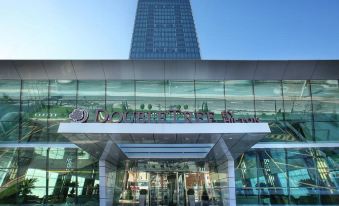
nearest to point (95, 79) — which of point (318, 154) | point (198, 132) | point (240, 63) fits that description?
point (240, 63)

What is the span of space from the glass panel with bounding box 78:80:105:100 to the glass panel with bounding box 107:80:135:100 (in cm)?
49

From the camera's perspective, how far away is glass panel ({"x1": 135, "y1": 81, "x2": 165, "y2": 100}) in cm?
2583

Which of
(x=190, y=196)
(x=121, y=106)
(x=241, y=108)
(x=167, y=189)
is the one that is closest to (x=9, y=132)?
(x=121, y=106)

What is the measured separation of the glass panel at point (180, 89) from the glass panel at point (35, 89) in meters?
8.40

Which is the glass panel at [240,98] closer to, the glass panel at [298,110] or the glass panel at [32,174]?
the glass panel at [298,110]

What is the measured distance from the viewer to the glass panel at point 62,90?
84.4ft

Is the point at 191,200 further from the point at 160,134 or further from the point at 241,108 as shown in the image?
the point at 160,134

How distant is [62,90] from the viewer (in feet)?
84.6

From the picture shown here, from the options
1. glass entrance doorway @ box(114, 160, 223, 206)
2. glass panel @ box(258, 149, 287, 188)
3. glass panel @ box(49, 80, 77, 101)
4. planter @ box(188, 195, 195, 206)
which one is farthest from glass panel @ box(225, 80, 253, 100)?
glass panel @ box(49, 80, 77, 101)

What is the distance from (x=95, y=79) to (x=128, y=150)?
610cm

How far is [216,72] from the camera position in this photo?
2545cm

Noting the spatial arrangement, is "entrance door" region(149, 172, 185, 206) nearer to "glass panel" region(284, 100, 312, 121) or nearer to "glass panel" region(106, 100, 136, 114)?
"glass panel" region(106, 100, 136, 114)

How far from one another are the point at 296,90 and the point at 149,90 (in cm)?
1025

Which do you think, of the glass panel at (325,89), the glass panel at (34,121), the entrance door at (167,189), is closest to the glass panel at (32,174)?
the glass panel at (34,121)
